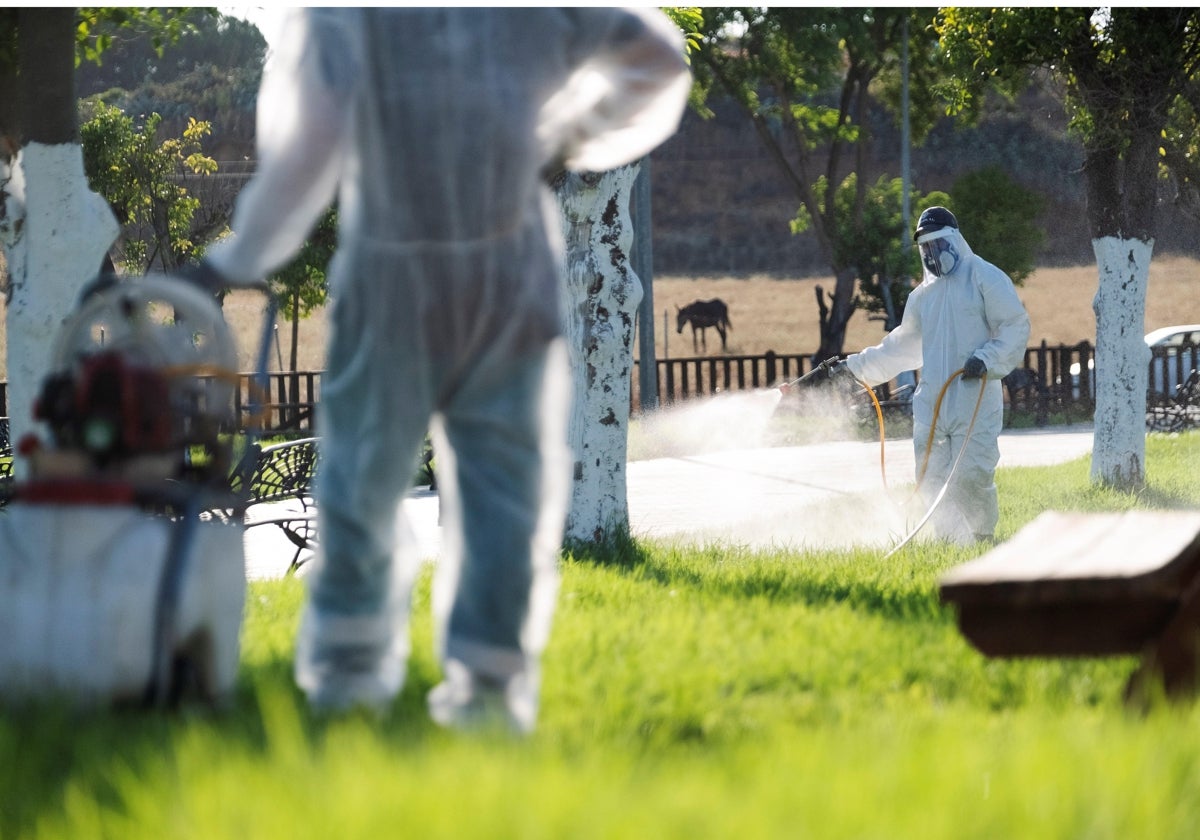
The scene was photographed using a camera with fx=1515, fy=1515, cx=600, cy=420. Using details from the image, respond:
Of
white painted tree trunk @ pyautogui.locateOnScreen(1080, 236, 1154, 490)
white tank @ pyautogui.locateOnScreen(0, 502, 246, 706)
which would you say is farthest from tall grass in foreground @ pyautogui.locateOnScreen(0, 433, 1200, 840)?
white painted tree trunk @ pyautogui.locateOnScreen(1080, 236, 1154, 490)

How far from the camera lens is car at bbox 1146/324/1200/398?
24.7 m

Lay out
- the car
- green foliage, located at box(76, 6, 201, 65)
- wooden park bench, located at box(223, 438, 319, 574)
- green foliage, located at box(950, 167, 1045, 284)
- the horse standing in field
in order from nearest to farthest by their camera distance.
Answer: green foliage, located at box(76, 6, 201, 65) → wooden park bench, located at box(223, 438, 319, 574) → the car → green foliage, located at box(950, 167, 1045, 284) → the horse standing in field

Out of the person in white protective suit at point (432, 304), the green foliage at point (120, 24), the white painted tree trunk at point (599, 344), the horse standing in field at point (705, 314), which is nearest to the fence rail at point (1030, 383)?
the green foliage at point (120, 24)

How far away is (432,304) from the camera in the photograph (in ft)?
10.6

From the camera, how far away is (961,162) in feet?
255

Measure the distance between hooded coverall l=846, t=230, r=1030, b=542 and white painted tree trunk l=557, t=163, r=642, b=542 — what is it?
4.61ft

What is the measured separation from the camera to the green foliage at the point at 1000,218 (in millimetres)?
32625

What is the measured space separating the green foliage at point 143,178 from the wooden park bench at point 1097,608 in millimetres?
18985

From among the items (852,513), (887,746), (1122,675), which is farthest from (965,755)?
(852,513)

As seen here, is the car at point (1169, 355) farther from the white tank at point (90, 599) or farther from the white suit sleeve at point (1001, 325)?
the white tank at point (90, 599)

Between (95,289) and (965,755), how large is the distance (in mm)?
2092

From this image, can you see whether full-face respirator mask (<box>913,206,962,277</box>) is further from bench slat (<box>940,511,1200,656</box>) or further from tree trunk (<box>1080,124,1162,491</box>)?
bench slat (<box>940,511,1200,656</box>)

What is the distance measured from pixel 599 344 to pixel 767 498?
18.1 feet

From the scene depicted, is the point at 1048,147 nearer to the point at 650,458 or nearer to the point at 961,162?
the point at 961,162
